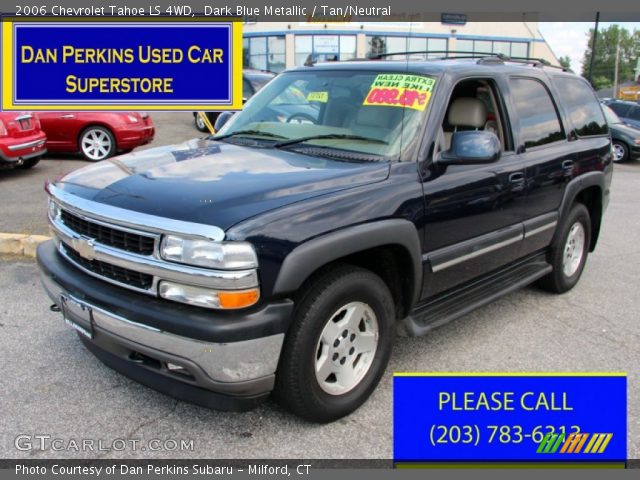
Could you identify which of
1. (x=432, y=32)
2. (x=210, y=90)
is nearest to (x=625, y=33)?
(x=432, y=32)

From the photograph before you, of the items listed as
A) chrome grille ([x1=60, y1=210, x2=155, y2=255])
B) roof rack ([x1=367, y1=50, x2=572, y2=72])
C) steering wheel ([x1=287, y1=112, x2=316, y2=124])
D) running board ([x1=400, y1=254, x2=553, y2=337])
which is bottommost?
running board ([x1=400, y1=254, x2=553, y2=337])

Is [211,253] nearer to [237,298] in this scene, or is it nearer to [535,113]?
[237,298]

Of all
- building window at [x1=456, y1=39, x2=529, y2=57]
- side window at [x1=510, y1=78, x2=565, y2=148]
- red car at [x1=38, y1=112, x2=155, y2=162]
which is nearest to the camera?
side window at [x1=510, y1=78, x2=565, y2=148]

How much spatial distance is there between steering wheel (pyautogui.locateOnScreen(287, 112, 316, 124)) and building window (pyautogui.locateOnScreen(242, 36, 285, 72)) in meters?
38.6

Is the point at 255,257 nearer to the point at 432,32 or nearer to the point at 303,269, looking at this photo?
the point at 303,269

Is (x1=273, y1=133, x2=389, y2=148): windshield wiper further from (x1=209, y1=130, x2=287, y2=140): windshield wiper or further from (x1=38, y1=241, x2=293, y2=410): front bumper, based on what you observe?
(x1=38, y1=241, x2=293, y2=410): front bumper

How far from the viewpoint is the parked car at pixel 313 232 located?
2.64 meters

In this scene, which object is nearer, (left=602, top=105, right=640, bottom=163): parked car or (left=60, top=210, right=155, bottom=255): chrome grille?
(left=60, top=210, right=155, bottom=255): chrome grille

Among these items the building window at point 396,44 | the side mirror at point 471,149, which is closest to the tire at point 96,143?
the side mirror at point 471,149

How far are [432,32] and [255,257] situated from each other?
4321cm

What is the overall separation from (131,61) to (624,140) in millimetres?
14048

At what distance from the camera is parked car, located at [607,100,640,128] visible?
56.8 ft

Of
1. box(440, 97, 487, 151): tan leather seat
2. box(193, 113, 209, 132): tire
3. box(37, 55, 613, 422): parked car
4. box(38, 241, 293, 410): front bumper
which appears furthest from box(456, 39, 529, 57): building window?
box(38, 241, 293, 410): front bumper

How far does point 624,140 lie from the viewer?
1608cm
